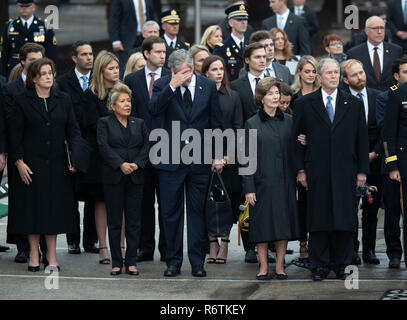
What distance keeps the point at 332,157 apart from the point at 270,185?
0.63 m

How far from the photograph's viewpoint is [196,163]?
34.3 ft

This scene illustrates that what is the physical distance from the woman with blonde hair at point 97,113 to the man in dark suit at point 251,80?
127cm

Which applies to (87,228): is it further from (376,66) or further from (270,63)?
(376,66)

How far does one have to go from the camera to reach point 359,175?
10.3 meters

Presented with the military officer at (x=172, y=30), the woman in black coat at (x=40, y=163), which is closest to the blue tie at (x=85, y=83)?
the woman in black coat at (x=40, y=163)

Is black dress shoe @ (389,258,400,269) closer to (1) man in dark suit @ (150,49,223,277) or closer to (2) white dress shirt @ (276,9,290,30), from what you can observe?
(1) man in dark suit @ (150,49,223,277)

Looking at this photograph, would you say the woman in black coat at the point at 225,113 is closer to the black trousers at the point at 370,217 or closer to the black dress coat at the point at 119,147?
the black dress coat at the point at 119,147

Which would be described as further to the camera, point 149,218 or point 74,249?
point 74,249

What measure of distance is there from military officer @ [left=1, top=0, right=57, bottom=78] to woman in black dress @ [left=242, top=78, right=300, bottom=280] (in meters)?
5.15

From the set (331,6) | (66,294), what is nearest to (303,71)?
(66,294)

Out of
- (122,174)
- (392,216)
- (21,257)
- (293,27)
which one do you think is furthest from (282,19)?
(21,257)

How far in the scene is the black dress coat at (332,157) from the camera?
1025 cm

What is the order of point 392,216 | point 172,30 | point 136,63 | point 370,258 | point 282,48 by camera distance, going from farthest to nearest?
point 172,30
point 282,48
point 136,63
point 370,258
point 392,216

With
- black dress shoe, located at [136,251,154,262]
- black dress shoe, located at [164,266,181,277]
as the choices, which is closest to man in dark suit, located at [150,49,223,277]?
black dress shoe, located at [164,266,181,277]
